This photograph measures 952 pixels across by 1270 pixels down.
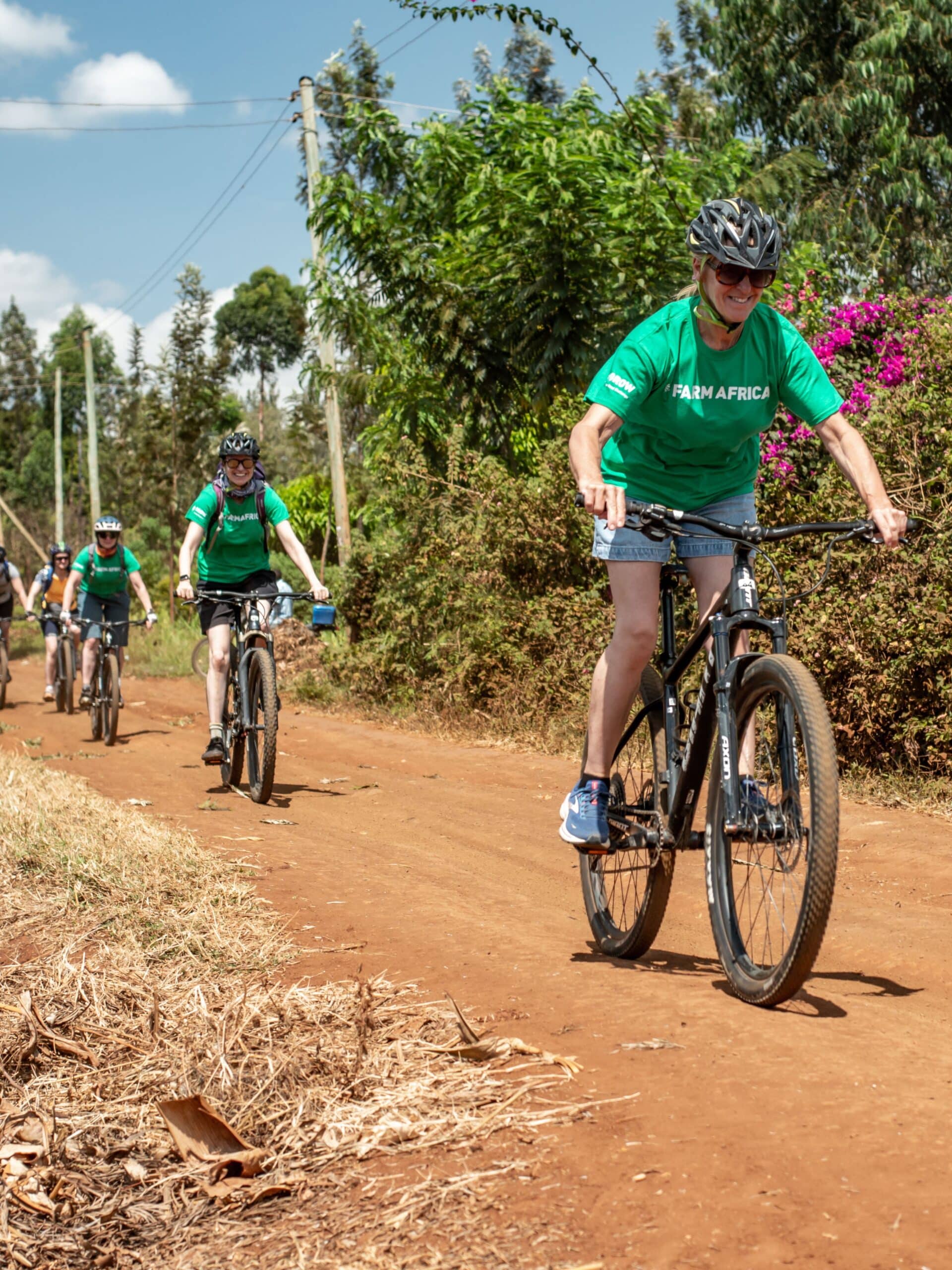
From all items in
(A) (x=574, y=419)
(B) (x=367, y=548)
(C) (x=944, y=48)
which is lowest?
(B) (x=367, y=548)

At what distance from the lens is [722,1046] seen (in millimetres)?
3055

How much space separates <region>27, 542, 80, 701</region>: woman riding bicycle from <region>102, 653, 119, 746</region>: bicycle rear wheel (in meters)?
2.95

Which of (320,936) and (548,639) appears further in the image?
(548,639)

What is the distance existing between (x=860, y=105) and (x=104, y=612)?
13.6 meters

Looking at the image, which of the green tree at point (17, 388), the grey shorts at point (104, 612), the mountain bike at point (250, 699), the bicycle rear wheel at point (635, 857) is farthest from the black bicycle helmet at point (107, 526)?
the green tree at point (17, 388)

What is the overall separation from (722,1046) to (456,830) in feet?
13.3

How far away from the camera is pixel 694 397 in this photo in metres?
3.77

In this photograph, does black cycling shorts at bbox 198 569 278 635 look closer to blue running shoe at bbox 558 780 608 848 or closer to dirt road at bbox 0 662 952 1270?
dirt road at bbox 0 662 952 1270

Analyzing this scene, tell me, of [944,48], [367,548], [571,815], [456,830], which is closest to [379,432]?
[367,548]

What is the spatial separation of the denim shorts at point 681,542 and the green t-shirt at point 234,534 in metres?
4.53

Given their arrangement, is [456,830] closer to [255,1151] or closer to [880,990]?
[880,990]

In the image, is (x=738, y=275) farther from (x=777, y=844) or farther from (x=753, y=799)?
(x=777, y=844)

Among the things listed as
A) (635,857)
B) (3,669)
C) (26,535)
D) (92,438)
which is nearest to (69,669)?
(3,669)

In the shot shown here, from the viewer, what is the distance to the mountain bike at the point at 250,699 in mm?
7855
